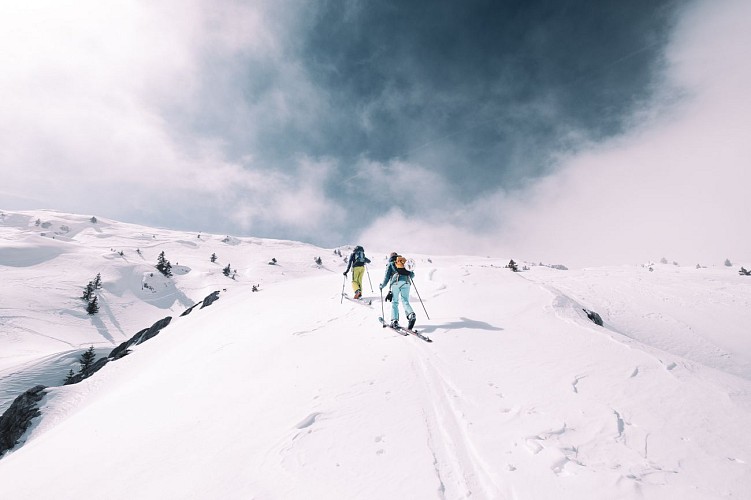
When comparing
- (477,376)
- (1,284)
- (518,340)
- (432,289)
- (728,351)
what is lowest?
(728,351)

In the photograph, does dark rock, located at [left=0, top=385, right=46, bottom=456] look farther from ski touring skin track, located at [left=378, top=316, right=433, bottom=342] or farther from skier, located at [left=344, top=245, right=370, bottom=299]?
ski touring skin track, located at [left=378, top=316, right=433, bottom=342]

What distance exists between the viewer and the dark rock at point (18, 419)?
35.7 ft

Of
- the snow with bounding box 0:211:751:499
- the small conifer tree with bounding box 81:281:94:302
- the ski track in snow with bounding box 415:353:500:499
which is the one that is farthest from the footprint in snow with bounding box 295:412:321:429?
the small conifer tree with bounding box 81:281:94:302

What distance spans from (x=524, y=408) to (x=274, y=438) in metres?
3.77

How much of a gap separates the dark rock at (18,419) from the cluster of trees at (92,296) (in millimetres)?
33257

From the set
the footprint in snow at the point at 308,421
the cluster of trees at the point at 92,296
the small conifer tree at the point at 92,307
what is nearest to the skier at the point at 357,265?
the footprint in snow at the point at 308,421

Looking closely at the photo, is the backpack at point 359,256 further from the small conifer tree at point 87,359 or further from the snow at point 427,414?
the small conifer tree at point 87,359

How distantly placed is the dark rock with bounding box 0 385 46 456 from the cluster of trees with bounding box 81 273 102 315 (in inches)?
1309

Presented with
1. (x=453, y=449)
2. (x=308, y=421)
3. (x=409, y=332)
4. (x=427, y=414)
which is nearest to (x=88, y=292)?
(x=409, y=332)

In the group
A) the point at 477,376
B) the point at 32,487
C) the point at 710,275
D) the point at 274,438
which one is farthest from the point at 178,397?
the point at 710,275

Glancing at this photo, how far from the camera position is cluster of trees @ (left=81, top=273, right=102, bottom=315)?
37.9 m

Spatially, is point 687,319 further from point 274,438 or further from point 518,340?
point 274,438

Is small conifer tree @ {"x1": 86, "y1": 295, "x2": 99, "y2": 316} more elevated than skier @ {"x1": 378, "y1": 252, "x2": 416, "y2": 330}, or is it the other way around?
small conifer tree @ {"x1": 86, "y1": 295, "x2": 99, "y2": 316}

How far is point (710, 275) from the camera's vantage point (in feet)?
70.8
